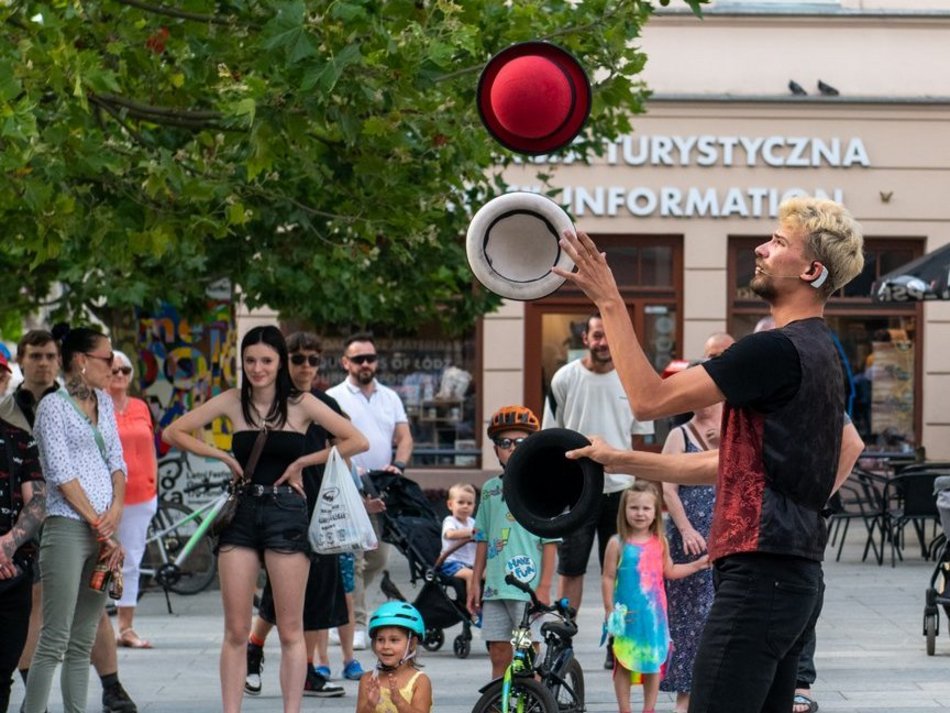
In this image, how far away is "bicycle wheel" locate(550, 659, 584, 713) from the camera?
801cm

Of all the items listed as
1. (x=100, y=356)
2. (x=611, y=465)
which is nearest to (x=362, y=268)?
(x=100, y=356)

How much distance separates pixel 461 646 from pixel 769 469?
260 inches

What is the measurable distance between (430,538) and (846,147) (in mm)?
10982

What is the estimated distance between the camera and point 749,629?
4.65 metres

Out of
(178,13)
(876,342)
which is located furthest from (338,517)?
(876,342)

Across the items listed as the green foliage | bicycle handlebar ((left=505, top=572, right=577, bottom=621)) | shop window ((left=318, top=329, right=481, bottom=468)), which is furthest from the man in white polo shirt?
shop window ((left=318, top=329, right=481, bottom=468))

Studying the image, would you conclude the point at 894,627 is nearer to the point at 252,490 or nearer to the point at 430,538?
the point at 430,538

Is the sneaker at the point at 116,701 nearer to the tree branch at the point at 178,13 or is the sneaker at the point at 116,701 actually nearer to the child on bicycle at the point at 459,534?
the child on bicycle at the point at 459,534

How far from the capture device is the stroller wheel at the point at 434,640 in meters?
11.3

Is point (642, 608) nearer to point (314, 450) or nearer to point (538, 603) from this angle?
point (538, 603)

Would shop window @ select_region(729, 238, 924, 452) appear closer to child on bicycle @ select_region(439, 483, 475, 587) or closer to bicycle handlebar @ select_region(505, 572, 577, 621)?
child on bicycle @ select_region(439, 483, 475, 587)

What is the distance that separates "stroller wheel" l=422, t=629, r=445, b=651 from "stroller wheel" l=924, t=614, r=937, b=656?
2913 millimetres

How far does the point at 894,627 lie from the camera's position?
12.4 metres

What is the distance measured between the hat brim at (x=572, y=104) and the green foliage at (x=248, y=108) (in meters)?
2.14
